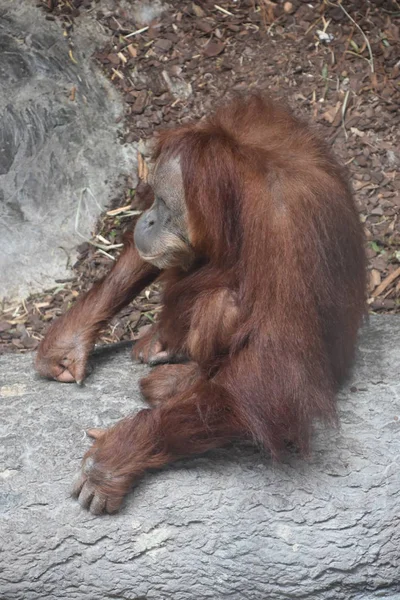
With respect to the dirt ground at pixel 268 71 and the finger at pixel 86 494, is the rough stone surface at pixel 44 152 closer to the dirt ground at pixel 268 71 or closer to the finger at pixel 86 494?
the dirt ground at pixel 268 71

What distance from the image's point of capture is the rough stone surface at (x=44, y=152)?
14.5 feet

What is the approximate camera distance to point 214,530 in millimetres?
2779

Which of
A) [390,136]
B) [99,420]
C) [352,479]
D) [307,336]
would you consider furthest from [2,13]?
[352,479]

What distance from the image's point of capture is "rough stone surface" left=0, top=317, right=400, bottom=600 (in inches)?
108

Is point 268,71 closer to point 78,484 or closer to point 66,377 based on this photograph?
point 66,377

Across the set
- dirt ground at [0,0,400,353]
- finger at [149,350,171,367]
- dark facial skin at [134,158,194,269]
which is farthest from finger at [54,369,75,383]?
dirt ground at [0,0,400,353]

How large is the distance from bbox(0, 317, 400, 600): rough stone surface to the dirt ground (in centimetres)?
177

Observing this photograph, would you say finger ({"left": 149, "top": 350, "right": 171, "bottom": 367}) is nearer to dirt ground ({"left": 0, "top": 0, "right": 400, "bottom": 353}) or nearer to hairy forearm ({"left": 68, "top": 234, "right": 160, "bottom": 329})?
hairy forearm ({"left": 68, "top": 234, "right": 160, "bottom": 329})

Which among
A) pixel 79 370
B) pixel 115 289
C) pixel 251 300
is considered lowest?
pixel 79 370

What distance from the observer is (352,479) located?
9.46 feet

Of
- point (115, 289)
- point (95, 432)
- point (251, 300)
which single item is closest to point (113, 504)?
point (95, 432)

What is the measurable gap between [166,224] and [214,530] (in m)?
1.01

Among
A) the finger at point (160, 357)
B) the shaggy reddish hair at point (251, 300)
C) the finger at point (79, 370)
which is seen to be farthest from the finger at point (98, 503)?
the finger at point (160, 357)

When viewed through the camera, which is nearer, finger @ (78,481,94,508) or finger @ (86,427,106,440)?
finger @ (78,481,94,508)
